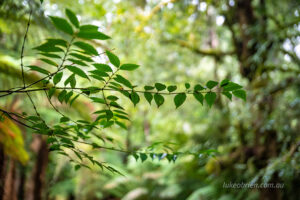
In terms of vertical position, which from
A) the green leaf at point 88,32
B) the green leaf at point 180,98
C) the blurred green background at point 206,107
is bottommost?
the green leaf at point 180,98

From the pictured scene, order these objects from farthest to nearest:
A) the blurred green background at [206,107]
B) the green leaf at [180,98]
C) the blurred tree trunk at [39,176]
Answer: the blurred tree trunk at [39,176], the blurred green background at [206,107], the green leaf at [180,98]

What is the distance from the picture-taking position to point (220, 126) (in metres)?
2.64

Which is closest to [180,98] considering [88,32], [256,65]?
[88,32]

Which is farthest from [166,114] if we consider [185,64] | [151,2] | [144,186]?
[151,2]

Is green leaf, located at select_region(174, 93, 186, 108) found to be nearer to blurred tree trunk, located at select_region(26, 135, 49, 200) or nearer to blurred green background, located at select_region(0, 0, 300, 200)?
blurred green background, located at select_region(0, 0, 300, 200)

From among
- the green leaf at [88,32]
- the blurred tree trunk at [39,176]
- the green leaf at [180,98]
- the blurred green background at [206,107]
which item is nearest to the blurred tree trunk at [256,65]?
the blurred green background at [206,107]

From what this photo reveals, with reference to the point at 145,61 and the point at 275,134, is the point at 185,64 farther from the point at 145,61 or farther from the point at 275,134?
the point at 275,134

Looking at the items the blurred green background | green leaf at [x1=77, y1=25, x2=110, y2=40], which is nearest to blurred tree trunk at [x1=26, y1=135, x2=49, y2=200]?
the blurred green background

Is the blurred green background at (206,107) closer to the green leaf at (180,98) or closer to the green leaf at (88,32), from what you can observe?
the green leaf at (180,98)

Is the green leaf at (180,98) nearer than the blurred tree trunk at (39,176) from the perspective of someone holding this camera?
Yes

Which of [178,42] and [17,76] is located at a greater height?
[178,42]

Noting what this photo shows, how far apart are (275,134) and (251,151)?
0.36 m

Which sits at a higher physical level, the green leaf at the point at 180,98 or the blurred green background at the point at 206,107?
the blurred green background at the point at 206,107

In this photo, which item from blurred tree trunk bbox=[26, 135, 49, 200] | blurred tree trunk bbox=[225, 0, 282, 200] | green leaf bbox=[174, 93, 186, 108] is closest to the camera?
green leaf bbox=[174, 93, 186, 108]
